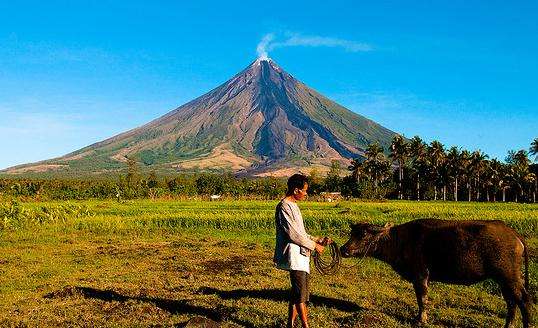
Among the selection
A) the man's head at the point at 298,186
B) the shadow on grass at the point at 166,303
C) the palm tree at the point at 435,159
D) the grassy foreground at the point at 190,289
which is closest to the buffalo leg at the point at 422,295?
the grassy foreground at the point at 190,289

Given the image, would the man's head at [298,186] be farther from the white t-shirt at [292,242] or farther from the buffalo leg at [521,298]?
the buffalo leg at [521,298]

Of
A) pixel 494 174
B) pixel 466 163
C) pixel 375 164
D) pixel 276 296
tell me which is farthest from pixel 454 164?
pixel 276 296

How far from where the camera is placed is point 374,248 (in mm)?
8742

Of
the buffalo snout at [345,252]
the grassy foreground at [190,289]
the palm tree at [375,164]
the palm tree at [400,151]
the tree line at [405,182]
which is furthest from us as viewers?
the palm tree at [375,164]

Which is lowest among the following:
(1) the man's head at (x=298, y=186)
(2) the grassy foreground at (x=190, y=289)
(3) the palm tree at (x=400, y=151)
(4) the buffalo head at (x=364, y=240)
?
(2) the grassy foreground at (x=190, y=289)

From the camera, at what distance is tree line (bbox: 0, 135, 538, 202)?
261 ft

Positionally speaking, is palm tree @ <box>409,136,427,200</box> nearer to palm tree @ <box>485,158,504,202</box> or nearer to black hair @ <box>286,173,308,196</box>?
palm tree @ <box>485,158,504,202</box>

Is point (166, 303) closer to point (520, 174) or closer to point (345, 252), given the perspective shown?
point (345, 252)

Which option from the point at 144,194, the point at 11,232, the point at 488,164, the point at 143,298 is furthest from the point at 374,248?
the point at 488,164

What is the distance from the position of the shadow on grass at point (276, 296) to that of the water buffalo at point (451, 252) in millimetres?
1563

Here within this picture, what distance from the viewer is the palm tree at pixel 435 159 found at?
86.2 metres

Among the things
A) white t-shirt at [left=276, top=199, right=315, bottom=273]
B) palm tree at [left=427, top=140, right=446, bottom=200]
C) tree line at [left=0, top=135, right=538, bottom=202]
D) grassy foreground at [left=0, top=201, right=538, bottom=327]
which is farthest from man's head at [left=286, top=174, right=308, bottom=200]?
palm tree at [left=427, top=140, right=446, bottom=200]

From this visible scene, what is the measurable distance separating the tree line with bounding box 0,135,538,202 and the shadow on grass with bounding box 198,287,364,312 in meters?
65.2

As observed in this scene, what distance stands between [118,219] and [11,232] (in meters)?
6.56
